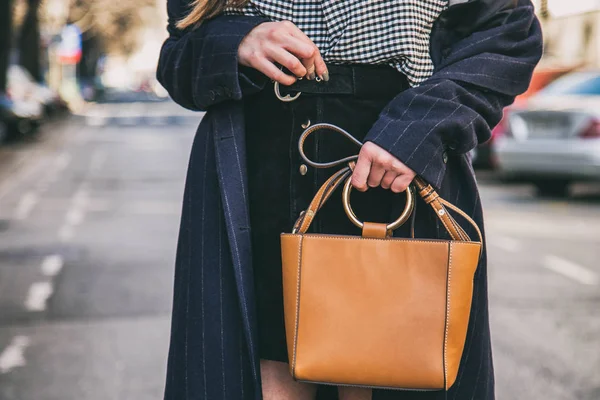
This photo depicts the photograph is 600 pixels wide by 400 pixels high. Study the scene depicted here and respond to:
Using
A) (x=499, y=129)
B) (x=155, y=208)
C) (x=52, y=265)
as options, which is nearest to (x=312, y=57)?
(x=52, y=265)

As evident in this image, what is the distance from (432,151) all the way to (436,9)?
0.31m

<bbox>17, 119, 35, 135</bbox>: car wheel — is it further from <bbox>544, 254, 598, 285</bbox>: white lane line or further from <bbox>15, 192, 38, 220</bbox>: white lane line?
<bbox>544, 254, 598, 285</bbox>: white lane line

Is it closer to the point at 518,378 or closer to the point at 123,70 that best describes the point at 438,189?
the point at 518,378

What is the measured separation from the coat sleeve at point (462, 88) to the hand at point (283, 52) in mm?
158

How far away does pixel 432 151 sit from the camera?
1643 mm

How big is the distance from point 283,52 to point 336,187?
0.26 meters

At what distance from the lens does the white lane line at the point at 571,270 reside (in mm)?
6340

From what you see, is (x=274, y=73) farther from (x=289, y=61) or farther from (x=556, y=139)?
(x=556, y=139)

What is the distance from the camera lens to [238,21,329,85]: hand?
5.40ft

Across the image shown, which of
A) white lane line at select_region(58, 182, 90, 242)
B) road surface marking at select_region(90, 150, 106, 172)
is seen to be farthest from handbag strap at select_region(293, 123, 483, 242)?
road surface marking at select_region(90, 150, 106, 172)

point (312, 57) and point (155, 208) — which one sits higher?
point (312, 57)

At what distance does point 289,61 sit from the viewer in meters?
1.65

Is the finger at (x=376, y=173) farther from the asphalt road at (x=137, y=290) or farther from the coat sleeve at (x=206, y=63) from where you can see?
the asphalt road at (x=137, y=290)

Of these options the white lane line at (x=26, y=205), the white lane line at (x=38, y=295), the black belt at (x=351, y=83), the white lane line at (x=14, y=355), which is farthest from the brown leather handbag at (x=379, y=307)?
the white lane line at (x=26, y=205)
